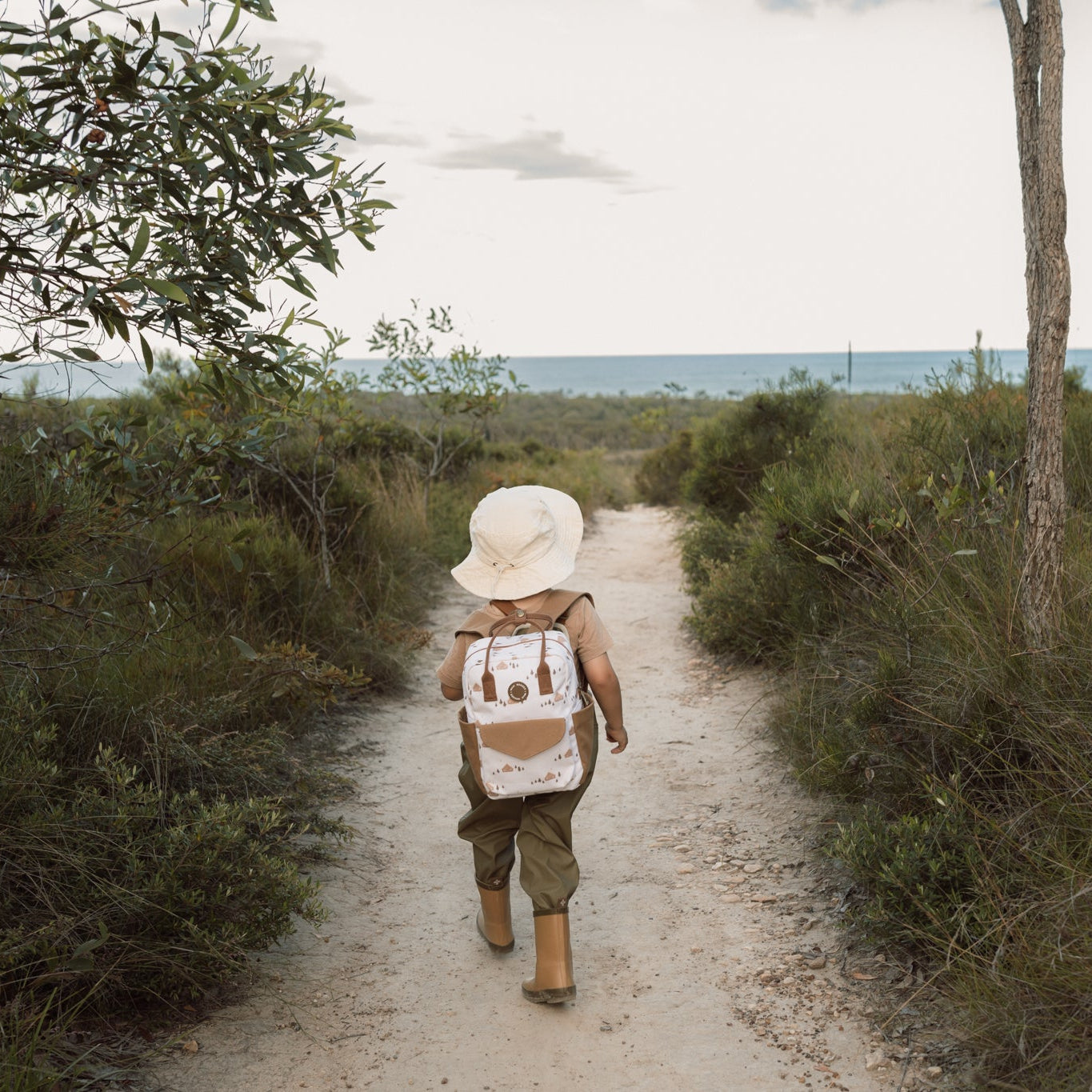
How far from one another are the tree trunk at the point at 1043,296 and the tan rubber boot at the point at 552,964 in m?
2.02

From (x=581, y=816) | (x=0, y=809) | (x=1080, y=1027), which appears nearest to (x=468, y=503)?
(x=581, y=816)

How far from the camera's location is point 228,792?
13.5 ft

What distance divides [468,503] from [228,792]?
8397 mm

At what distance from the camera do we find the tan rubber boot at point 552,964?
321cm

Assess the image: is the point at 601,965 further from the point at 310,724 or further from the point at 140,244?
the point at 310,724

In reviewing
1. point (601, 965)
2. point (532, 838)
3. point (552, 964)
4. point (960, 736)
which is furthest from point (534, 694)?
point (960, 736)

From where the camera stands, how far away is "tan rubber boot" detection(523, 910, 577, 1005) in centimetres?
321

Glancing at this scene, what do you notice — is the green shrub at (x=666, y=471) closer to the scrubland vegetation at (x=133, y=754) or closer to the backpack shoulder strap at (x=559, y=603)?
the scrubland vegetation at (x=133, y=754)

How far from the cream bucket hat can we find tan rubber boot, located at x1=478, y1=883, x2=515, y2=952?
3.68ft

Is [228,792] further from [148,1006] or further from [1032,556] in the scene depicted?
[1032,556]

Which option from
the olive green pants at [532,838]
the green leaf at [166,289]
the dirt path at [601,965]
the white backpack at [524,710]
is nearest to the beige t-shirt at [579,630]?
the white backpack at [524,710]

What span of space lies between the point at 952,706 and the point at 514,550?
1.80 meters

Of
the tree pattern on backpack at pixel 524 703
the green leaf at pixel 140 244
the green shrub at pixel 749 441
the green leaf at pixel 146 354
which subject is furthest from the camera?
the green shrub at pixel 749 441

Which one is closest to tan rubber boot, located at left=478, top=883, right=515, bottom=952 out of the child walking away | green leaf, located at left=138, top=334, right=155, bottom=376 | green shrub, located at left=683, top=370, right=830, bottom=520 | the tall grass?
the child walking away
